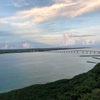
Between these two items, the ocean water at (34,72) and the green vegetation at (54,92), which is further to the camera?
the ocean water at (34,72)

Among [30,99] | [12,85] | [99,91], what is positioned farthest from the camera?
[12,85]

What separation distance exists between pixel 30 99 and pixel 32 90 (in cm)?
225

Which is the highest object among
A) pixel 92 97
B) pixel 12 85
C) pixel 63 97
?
pixel 92 97

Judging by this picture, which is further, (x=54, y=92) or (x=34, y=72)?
(x=34, y=72)

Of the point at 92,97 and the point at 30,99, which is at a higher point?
the point at 92,97

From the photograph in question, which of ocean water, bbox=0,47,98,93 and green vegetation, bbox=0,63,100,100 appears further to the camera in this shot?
ocean water, bbox=0,47,98,93

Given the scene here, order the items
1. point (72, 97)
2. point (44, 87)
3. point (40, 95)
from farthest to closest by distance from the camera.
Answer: point (44, 87) → point (40, 95) → point (72, 97)

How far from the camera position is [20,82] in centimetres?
2338

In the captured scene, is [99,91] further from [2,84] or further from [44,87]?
[2,84]

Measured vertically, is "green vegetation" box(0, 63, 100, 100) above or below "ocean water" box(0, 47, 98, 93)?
above

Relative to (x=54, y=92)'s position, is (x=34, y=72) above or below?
below

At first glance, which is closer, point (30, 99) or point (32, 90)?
point (30, 99)

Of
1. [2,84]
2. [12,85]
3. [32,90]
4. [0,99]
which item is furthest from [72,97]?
[2,84]

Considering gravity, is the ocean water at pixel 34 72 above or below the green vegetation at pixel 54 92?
below
